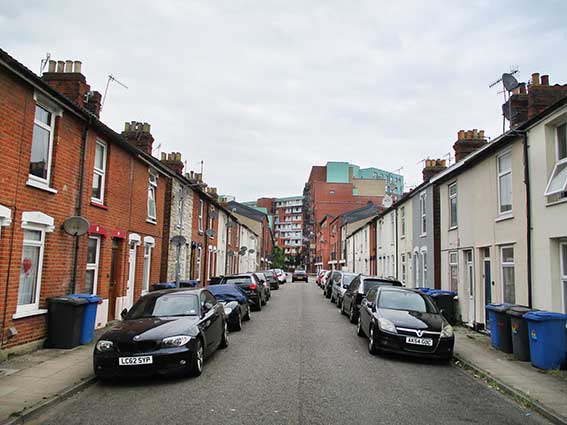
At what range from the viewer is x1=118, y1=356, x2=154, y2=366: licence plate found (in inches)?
270

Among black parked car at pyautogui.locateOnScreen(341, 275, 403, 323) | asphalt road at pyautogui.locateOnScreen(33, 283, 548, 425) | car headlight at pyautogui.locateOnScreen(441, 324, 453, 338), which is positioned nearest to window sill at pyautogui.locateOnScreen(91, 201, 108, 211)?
asphalt road at pyautogui.locateOnScreen(33, 283, 548, 425)

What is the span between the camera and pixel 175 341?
23.5 ft

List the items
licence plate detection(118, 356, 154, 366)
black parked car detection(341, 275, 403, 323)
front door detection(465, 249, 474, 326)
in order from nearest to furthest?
licence plate detection(118, 356, 154, 366) → front door detection(465, 249, 474, 326) → black parked car detection(341, 275, 403, 323)

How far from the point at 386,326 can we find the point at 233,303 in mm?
4987

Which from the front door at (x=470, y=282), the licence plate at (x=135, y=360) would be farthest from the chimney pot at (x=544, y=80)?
the licence plate at (x=135, y=360)

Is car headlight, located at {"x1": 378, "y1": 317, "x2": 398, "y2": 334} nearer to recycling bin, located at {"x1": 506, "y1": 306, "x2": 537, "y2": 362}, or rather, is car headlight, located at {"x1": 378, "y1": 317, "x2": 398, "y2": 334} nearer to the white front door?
recycling bin, located at {"x1": 506, "y1": 306, "x2": 537, "y2": 362}

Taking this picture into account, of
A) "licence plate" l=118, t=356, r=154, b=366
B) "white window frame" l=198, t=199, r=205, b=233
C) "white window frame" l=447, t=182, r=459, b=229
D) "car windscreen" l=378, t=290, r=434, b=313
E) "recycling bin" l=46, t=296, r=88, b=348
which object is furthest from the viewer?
"white window frame" l=198, t=199, r=205, b=233

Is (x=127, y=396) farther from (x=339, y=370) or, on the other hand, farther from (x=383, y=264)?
(x=383, y=264)

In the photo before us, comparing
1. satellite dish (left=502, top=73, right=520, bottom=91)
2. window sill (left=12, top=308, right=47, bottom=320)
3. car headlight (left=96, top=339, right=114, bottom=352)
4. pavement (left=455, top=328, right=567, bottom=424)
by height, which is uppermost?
satellite dish (left=502, top=73, right=520, bottom=91)

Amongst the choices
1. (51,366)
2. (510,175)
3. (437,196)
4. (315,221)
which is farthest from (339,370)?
(315,221)

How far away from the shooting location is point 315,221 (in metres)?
99.8

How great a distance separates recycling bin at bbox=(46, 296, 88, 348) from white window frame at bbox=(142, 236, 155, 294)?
6.35m

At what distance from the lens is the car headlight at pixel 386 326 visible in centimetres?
909

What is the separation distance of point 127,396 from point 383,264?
967 inches
